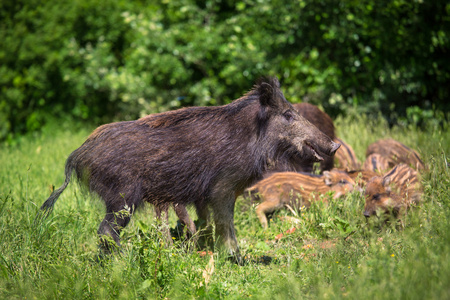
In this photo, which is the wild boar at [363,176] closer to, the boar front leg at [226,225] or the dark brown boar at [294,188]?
the dark brown boar at [294,188]

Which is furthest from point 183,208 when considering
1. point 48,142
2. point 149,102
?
point 149,102

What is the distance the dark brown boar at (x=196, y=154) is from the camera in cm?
409

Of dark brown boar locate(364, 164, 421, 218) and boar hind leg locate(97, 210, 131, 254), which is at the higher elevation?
boar hind leg locate(97, 210, 131, 254)

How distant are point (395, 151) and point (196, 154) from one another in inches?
149

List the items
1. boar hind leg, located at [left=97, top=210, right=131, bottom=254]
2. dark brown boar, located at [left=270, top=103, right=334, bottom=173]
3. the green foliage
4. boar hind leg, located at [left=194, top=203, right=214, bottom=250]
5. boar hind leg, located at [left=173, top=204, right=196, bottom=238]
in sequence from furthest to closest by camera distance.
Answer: the green foliage
dark brown boar, located at [left=270, top=103, right=334, bottom=173]
boar hind leg, located at [left=173, top=204, right=196, bottom=238]
boar hind leg, located at [left=194, top=203, right=214, bottom=250]
boar hind leg, located at [left=97, top=210, right=131, bottom=254]

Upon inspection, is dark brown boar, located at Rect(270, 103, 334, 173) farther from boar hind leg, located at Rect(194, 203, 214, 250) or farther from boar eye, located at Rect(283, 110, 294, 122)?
boar eye, located at Rect(283, 110, 294, 122)

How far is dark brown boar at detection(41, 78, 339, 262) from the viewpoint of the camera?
4.09 meters

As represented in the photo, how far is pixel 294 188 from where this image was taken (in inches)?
235

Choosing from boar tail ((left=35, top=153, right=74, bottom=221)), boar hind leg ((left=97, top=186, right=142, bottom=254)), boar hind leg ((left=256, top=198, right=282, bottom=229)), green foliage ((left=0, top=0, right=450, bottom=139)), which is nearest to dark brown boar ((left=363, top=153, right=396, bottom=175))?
boar hind leg ((left=256, top=198, right=282, bottom=229))

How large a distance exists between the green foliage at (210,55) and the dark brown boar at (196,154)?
5.23 metres

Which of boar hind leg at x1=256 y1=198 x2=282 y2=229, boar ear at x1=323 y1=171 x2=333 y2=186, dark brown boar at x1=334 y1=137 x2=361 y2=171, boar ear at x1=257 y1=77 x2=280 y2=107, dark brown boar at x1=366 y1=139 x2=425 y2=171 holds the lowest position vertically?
dark brown boar at x1=334 y1=137 x2=361 y2=171

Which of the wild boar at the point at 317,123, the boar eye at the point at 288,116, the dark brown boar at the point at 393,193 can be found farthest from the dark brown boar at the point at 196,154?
the wild boar at the point at 317,123

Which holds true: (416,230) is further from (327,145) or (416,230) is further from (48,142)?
(48,142)

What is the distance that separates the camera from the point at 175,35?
10023mm
